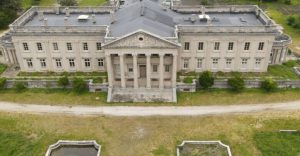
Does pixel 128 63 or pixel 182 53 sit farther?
pixel 182 53

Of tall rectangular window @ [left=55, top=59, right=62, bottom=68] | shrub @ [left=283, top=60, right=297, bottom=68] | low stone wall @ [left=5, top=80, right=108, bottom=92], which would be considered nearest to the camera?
low stone wall @ [left=5, top=80, right=108, bottom=92]

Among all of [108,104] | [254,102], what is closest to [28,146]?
[108,104]

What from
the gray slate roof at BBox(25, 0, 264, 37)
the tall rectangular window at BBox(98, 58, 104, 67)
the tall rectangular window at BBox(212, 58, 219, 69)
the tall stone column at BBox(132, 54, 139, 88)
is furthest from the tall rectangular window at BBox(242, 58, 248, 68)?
the tall rectangular window at BBox(98, 58, 104, 67)

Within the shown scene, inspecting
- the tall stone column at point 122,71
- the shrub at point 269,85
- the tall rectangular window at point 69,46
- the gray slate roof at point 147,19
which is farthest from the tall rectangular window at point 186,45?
the tall rectangular window at point 69,46

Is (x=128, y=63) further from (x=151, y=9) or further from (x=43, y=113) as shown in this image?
(x=43, y=113)

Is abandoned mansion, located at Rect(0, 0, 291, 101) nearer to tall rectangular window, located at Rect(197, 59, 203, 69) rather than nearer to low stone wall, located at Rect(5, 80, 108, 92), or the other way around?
tall rectangular window, located at Rect(197, 59, 203, 69)

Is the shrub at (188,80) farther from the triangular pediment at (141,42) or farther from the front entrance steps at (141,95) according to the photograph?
the triangular pediment at (141,42)
